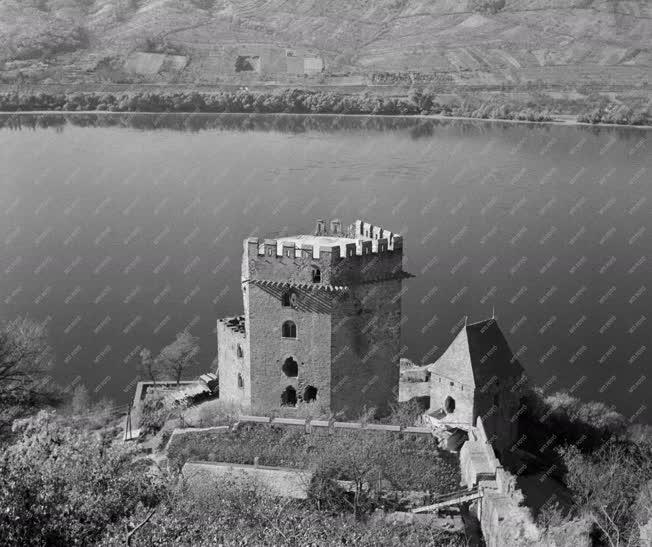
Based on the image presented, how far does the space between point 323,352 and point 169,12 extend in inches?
3488

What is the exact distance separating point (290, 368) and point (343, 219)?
29709mm

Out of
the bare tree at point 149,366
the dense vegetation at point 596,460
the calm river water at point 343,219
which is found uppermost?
the dense vegetation at point 596,460

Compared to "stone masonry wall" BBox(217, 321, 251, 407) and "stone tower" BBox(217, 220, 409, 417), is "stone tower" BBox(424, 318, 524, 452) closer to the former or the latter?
"stone tower" BBox(217, 220, 409, 417)

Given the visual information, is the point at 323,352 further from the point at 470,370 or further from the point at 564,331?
the point at 564,331

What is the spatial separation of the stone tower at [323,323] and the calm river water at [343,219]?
11506 mm

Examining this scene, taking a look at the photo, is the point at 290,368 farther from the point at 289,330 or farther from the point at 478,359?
the point at 478,359

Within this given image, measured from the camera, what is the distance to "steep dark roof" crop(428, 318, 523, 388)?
2145cm

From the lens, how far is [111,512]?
11.6 m

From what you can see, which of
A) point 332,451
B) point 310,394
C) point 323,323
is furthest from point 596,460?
point 323,323

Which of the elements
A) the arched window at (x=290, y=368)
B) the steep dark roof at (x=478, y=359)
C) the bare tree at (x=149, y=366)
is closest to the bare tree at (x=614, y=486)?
the steep dark roof at (x=478, y=359)

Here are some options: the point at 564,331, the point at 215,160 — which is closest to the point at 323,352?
the point at 564,331

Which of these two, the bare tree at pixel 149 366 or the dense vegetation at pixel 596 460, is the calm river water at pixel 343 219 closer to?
the bare tree at pixel 149 366

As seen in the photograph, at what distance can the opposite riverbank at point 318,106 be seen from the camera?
286ft

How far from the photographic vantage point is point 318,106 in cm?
8994
